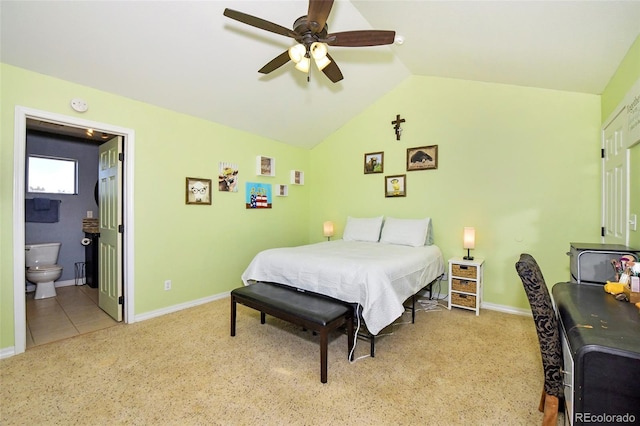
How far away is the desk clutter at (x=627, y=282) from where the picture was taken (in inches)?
58.2

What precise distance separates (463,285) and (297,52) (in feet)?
10.2

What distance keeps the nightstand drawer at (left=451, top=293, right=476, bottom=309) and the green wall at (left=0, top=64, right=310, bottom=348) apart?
2756 millimetres

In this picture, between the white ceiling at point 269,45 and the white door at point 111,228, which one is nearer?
the white ceiling at point 269,45

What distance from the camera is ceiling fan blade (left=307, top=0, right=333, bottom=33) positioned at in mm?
1757

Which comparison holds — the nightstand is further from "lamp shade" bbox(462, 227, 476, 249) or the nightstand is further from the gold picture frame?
the gold picture frame

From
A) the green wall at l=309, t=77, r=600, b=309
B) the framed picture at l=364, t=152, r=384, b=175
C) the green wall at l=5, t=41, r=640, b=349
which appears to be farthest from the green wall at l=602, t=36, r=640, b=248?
the framed picture at l=364, t=152, r=384, b=175

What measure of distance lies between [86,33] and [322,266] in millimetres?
2730

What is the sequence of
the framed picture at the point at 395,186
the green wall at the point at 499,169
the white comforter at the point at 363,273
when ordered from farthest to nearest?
1. the framed picture at the point at 395,186
2. the green wall at the point at 499,169
3. the white comforter at the point at 363,273

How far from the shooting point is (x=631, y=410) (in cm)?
98

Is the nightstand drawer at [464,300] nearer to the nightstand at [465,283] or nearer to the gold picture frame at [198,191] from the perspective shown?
the nightstand at [465,283]

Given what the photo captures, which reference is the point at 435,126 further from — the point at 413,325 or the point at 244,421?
the point at 244,421

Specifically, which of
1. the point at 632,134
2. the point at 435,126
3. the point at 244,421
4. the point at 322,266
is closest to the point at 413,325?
the point at 322,266

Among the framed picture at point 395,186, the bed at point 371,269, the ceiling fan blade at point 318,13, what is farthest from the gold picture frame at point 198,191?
the framed picture at point 395,186

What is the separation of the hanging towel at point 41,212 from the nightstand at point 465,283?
5.85 metres
